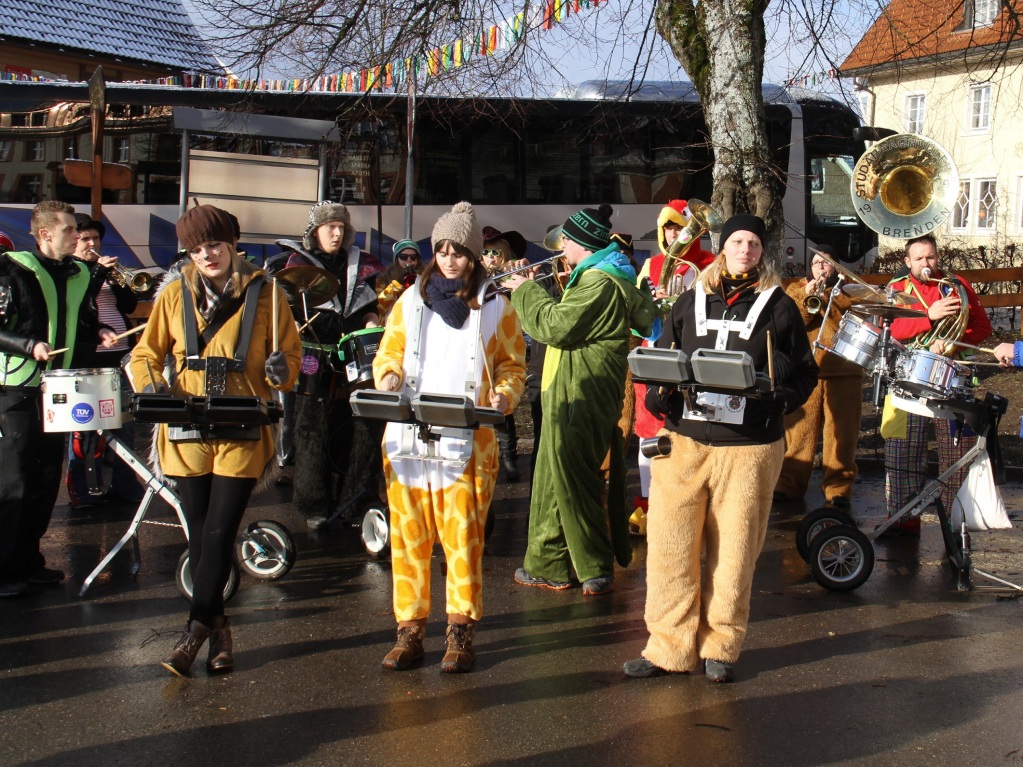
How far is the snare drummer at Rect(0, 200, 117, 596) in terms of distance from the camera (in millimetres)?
5930

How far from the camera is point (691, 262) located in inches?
315

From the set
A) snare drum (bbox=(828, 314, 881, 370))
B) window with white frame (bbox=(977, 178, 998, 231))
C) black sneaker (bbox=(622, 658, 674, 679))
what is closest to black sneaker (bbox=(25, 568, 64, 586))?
black sneaker (bbox=(622, 658, 674, 679))

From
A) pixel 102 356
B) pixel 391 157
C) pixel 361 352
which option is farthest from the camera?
pixel 391 157

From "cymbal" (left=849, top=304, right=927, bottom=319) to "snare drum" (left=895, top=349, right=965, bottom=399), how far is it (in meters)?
0.19

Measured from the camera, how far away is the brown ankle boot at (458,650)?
481 centimetres

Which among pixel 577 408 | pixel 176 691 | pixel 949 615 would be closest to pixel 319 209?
pixel 577 408

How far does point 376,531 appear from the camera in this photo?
22.0 ft

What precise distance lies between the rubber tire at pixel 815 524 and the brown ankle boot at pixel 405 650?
2.35 metres

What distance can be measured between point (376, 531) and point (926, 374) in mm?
3036

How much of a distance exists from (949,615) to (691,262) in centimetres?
310

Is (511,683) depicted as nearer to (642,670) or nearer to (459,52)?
(642,670)

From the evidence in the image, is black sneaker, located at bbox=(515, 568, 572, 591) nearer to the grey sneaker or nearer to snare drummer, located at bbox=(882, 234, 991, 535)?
the grey sneaker

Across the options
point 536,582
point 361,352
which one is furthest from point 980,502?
point 361,352

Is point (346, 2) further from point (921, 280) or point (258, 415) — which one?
point (258, 415)
